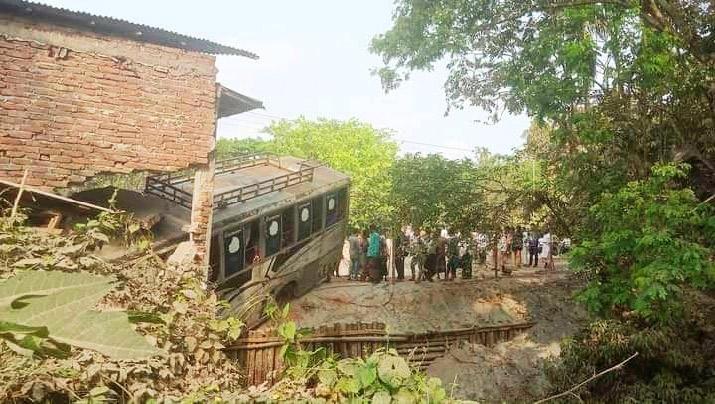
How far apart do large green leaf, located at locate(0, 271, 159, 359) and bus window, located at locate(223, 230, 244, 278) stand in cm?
918

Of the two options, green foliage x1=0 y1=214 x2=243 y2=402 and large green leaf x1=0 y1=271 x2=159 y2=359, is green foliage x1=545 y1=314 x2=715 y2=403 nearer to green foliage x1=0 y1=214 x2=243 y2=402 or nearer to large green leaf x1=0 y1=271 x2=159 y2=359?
green foliage x1=0 y1=214 x2=243 y2=402

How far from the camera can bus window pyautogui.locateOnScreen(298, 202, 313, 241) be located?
12461mm

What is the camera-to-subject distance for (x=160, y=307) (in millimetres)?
3678

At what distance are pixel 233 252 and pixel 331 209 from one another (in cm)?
467

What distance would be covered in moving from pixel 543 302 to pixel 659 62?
850 centimetres

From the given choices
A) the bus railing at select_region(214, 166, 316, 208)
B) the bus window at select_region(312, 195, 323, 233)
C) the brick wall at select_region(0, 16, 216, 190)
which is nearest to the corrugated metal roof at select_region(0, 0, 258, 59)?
the brick wall at select_region(0, 16, 216, 190)

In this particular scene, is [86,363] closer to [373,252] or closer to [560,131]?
[560,131]

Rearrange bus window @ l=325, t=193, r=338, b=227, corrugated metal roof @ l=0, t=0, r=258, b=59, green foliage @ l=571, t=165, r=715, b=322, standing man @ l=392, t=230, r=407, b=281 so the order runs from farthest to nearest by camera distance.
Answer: standing man @ l=392, t=230, r=407, b=281 → bus window @ l=325, t=193, r=338, b=227 → corrugated metal roof @ l=0, t=0, r=258, b=59 → green foliage @ l=571, t=165, r=715, b=322

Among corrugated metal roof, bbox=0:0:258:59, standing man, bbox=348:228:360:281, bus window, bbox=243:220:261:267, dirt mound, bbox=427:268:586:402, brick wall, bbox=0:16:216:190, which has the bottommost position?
dirt mound, bbox=427:268:586:402

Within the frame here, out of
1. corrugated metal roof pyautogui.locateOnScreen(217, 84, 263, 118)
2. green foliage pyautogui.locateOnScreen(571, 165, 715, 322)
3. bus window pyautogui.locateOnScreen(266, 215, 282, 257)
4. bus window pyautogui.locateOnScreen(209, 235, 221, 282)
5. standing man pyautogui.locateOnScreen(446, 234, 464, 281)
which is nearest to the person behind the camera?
green foliage pyautogui.locateOnScreen(571, 165, 715, 322)

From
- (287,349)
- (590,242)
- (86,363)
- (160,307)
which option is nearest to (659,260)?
(590,242)

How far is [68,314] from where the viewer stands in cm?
63

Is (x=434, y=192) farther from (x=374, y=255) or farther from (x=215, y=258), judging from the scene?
(x=215, y=258)

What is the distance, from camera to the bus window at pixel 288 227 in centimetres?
1179
